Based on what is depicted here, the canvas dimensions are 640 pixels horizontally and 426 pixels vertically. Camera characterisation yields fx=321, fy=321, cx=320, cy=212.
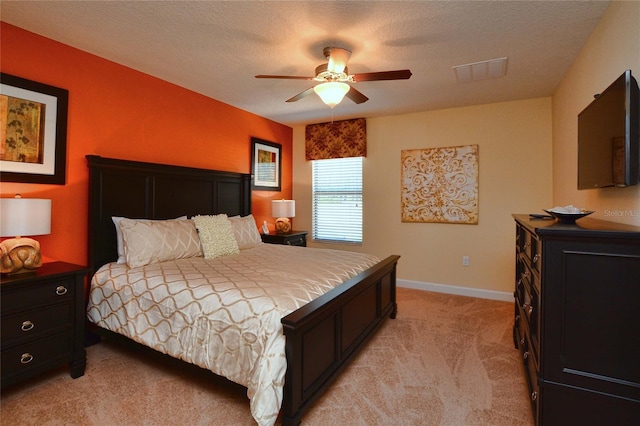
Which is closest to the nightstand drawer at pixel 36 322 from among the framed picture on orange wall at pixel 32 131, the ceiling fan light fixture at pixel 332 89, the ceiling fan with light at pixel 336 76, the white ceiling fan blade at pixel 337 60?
the framed picture on orange wall at pixel 32 131

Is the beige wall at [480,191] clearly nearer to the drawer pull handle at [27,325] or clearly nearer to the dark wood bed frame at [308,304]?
the dark wood bed frame at [308,304]

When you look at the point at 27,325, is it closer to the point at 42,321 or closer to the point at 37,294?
the point at 42,321

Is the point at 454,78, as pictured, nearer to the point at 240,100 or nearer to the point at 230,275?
the point at 240,100

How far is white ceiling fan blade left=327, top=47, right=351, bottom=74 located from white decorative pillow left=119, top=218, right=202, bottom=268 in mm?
1970

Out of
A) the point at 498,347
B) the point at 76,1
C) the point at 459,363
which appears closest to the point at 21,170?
the point at 76,1

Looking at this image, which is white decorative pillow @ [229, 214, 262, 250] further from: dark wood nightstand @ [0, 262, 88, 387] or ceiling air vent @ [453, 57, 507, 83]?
ceiling air vent @ [453, 57, 507, 83]

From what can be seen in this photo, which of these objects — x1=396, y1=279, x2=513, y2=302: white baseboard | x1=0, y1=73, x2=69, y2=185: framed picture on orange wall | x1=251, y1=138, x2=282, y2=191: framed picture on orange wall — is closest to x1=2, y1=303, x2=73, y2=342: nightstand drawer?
x1=0, y1=73, x2=69, y2=185: framed picture on orange wall

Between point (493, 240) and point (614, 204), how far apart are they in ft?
7.13

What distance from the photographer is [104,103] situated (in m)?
2.93

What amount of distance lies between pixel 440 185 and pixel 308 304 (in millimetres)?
3134

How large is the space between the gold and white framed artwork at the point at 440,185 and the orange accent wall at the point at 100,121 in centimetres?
257

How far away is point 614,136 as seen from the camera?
177 centimetres

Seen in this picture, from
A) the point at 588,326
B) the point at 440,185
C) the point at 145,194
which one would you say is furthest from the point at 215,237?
the point at 440,185

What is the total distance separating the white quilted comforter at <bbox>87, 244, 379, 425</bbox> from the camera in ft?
5.62
